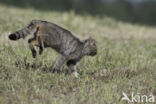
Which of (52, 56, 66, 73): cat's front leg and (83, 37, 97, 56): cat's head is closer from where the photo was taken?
(52, 56, 66, 73): cat's front leg

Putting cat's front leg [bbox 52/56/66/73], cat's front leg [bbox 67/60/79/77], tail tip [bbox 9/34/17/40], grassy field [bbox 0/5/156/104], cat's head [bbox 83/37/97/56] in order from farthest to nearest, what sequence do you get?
1. cat's head [bbox 83/37/97/56]
2. cat's front leg [bbox 67/60/79/77]
3. cat's front leg [bbox 52/56/66/73]
4. tail tip [bbox 9/34/17/40]
5. grassy field [bbox 0/5/156/104]

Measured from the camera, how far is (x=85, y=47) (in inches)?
310

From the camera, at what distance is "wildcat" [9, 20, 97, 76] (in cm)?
708

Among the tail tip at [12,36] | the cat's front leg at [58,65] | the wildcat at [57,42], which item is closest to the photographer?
the tail tip at [12,36]

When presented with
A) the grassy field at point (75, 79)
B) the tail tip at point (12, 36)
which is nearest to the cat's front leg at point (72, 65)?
the grassy field at point (75, 79)

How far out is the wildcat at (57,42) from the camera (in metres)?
7.08

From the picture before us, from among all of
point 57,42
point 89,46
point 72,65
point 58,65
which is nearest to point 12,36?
point 57,42

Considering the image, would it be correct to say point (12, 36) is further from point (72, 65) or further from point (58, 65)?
point (72, 65)

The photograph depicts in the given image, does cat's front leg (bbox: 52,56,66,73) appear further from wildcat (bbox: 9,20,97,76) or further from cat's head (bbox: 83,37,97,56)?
cat's head (bbox: 83,37,97,56)

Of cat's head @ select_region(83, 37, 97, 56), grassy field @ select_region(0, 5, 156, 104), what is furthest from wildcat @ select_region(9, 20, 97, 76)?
grassy field @ select_region(0, 5, 156, 104)

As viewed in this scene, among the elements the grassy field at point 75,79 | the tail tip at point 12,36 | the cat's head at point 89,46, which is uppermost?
the tail tip at point 12,36

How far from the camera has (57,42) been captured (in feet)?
23.9

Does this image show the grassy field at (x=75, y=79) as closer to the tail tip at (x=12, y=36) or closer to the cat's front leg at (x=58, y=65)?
the cat's front leg at (x=58, y=65)

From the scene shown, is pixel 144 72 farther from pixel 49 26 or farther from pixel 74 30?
pixel 74 30
